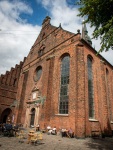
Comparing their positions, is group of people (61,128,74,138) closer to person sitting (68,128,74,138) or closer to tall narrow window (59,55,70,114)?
person sitting (68,128,74,138)

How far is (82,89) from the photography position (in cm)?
1259

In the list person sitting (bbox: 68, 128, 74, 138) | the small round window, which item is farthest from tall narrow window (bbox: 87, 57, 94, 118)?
the small round window

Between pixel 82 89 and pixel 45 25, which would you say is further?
pixel 45 25

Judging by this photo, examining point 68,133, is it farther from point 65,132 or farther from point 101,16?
point 101,16

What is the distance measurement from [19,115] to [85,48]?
12.7 meters

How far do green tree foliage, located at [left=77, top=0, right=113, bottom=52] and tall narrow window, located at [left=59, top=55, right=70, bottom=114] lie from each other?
7151mm

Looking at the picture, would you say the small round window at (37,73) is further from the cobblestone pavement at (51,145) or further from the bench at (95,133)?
the cobblestone pavement at (51,145)

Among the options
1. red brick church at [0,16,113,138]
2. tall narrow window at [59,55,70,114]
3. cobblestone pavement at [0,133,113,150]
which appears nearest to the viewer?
cobblestone pavement at [0,133,113,150]

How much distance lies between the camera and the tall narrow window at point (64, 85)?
13.8 m

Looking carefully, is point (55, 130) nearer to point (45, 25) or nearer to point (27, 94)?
point (27, 94)

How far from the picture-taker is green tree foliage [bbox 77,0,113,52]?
24.4 feet

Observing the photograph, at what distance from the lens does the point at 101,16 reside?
27.3 feet

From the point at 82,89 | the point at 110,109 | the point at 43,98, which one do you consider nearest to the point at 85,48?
the point at 82,89

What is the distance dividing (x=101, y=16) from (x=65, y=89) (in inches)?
321
